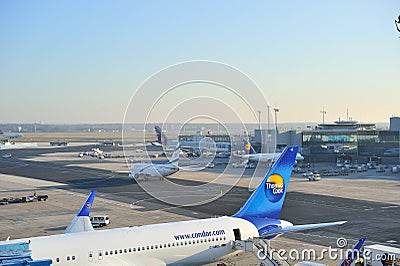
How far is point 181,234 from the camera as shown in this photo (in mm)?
27156

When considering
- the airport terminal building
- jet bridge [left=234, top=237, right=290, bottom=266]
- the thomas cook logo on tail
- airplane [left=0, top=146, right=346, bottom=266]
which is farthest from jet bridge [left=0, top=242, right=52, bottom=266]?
the airport terminal building

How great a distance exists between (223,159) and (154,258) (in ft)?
362

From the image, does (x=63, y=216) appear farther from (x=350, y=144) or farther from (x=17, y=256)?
(x=350, y=144)

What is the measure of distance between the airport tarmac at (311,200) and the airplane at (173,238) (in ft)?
32.0

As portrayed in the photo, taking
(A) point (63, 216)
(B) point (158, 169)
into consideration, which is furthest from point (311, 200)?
(B) point (158, 169)

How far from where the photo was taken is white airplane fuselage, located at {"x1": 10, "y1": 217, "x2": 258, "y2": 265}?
24188 millimetres

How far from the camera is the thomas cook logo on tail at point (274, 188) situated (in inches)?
1240

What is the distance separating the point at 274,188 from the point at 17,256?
16.8 meters

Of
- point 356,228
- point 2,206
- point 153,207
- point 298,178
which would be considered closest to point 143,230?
point 356,228

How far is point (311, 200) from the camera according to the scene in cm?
6281

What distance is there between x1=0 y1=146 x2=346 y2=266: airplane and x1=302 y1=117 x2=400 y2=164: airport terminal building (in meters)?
91.9

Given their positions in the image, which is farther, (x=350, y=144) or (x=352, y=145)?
(x=350, y=144)

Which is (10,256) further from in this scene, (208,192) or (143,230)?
(208,192)

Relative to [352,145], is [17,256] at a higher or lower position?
lower
